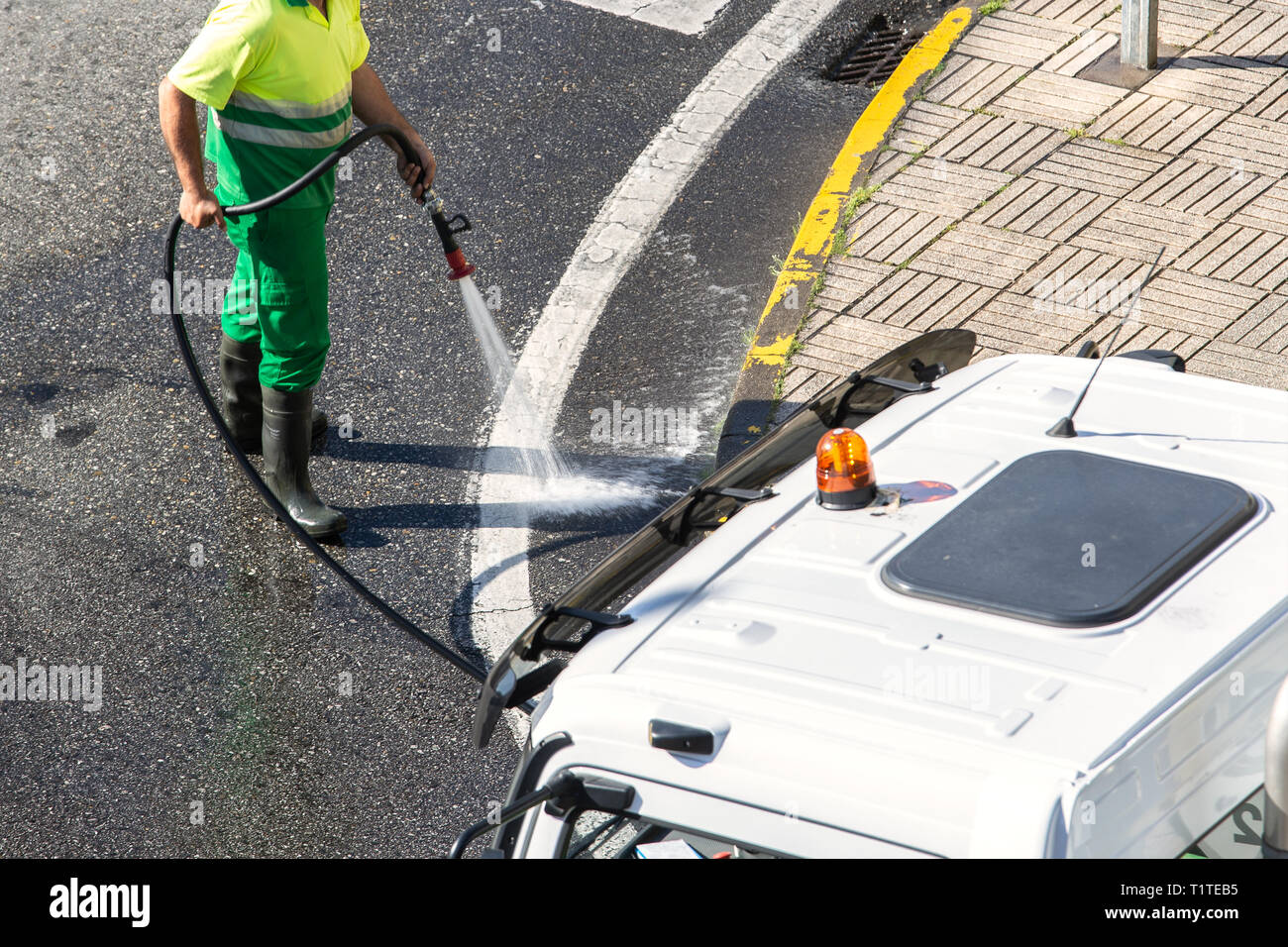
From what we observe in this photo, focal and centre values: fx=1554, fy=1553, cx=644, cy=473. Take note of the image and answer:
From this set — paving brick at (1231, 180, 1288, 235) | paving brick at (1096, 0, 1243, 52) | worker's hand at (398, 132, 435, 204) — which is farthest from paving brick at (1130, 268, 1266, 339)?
worker's hand at (398, 132, 435, 204)

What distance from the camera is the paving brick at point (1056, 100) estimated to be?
23.4 ft

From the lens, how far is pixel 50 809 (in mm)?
4516

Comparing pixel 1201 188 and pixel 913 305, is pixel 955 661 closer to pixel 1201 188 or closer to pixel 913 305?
pixel 913 305

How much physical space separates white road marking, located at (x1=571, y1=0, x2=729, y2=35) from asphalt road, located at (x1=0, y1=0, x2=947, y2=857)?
0.10 metres

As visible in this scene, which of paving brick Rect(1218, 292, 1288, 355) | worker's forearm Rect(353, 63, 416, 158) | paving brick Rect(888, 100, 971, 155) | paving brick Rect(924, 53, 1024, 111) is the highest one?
worker's forearm Rect(353, 63, 416, 158)

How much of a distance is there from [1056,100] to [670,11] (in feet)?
7.33

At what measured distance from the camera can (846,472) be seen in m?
3.00

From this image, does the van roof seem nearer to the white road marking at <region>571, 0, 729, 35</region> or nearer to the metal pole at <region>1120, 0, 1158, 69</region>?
the metal pole at <region>1120, 0, 1158, 69</region>

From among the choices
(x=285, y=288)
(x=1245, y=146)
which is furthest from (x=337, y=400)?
(x=1245, y=146)

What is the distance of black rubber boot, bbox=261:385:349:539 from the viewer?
214 inches

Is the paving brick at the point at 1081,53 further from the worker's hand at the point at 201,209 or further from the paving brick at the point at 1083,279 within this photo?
the worker's hand at the point at 201,209

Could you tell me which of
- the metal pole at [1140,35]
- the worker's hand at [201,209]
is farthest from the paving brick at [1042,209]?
the worker's hand at [201,209]
